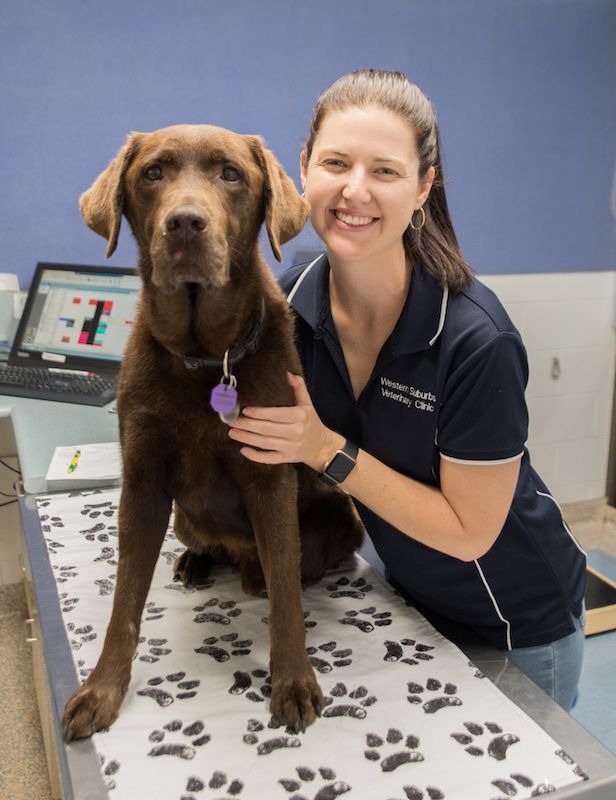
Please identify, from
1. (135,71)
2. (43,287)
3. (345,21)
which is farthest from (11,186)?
(345,21)

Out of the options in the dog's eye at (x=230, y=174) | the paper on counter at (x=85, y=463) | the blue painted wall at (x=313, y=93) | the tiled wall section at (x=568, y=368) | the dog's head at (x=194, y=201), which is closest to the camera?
the dog's head at (x=194, y=201)

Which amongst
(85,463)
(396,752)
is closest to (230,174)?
(396,752)

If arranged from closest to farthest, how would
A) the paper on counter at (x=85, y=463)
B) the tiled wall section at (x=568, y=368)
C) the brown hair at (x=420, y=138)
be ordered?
1. the brown hair at (x=420, y=138)
2. the paper on counter at (x=85, y=463)
3. the tiled wall section at (x=568, y=368)

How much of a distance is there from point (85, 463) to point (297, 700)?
1.05 meters

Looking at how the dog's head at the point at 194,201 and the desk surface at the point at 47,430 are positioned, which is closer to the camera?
the dog's head at the point at 194,201

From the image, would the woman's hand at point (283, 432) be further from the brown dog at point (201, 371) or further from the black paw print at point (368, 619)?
the black paw print at point (368, 619)

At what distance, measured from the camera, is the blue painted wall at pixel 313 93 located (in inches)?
101

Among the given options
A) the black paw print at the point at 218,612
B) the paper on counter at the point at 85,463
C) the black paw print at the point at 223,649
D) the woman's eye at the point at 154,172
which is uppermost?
the woman's eye at the point at 154,172

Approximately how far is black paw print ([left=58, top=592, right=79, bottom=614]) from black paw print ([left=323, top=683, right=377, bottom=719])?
1.68 feet

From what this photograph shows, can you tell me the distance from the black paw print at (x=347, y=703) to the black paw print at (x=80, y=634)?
1.38 ft

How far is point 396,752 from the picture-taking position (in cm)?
99

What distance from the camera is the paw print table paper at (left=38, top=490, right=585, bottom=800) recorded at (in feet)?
3.09

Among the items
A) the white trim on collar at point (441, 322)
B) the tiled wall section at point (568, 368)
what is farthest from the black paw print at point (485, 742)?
the tiled wall section at point (568, 368)

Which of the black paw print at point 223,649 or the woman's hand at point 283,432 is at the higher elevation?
the woman's hand at point 283,432
